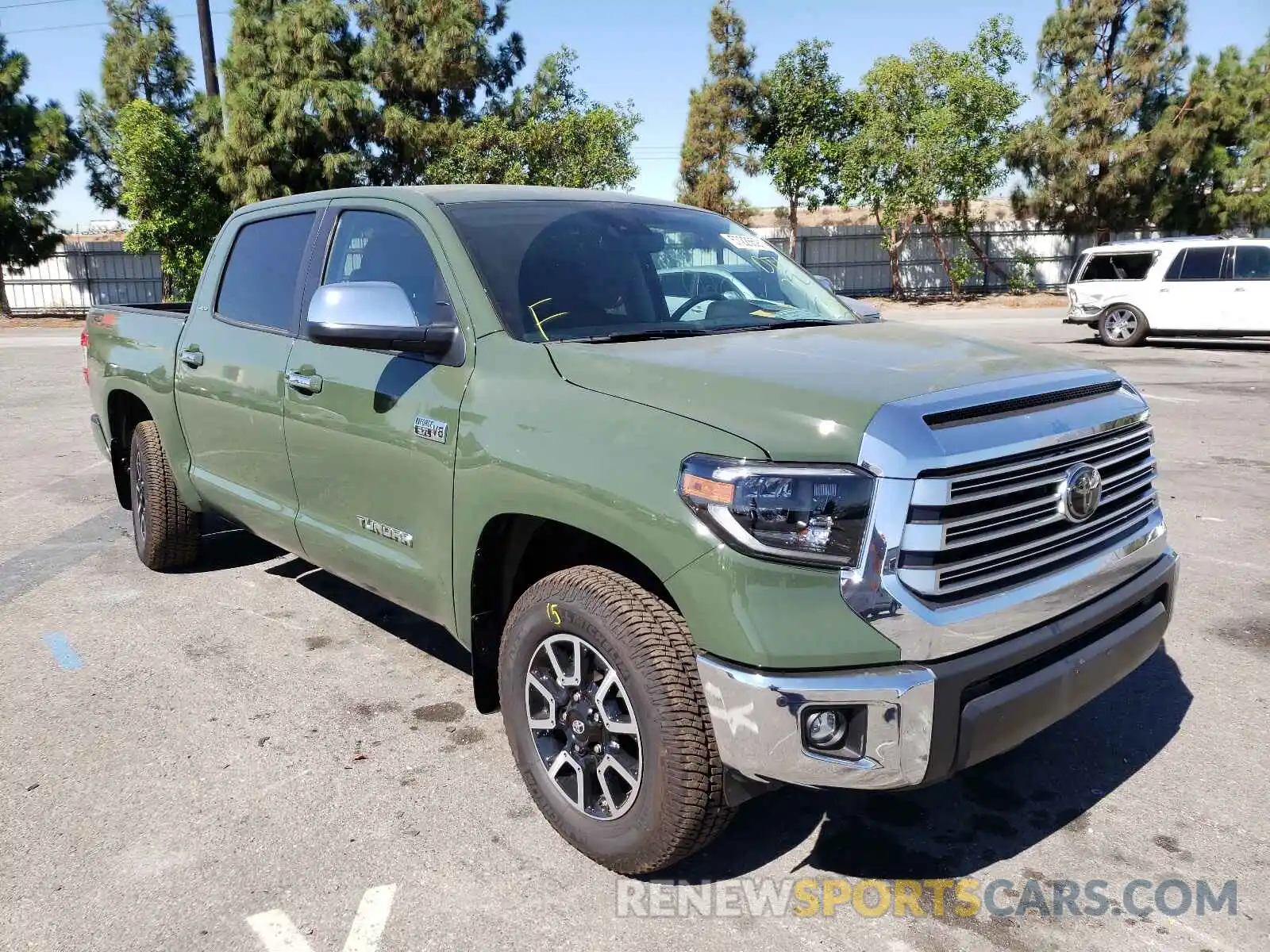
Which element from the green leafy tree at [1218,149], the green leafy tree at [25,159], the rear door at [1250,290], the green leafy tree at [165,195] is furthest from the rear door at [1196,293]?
the green leafy tree at [25,159]

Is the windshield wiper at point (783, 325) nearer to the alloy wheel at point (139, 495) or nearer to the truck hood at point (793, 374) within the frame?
the truck hood at point (793, 374)

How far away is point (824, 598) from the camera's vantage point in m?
2.32

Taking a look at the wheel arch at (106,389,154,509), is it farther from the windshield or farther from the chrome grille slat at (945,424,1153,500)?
the chrome grille slat at (945,424,1153,500)

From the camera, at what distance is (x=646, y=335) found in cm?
333

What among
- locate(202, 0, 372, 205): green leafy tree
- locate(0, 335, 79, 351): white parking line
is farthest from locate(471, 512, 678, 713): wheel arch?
locate(202, 0, 372, 205): green leafy tree

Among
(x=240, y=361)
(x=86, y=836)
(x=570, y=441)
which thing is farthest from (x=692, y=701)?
(x=240, y=361)

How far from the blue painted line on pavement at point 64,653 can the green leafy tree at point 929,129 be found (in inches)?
1108

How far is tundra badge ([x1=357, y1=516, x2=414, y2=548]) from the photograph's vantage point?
344 centimetres

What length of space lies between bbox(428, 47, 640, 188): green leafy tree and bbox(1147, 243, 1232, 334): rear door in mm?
16734

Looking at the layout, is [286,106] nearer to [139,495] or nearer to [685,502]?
[139,495]

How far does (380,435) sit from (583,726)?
4.19 ft

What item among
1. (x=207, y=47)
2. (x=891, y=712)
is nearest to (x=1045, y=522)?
(x=891, y=712)

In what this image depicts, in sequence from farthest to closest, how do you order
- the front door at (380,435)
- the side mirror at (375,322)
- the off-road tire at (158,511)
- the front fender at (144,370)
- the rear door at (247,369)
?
the off-road tire at (158,511) < the front fender at (144,370) < the rear door at (247,369) < the front door at (380,435) < the side mirror at (375,322)

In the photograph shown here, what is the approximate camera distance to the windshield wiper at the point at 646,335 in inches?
127
